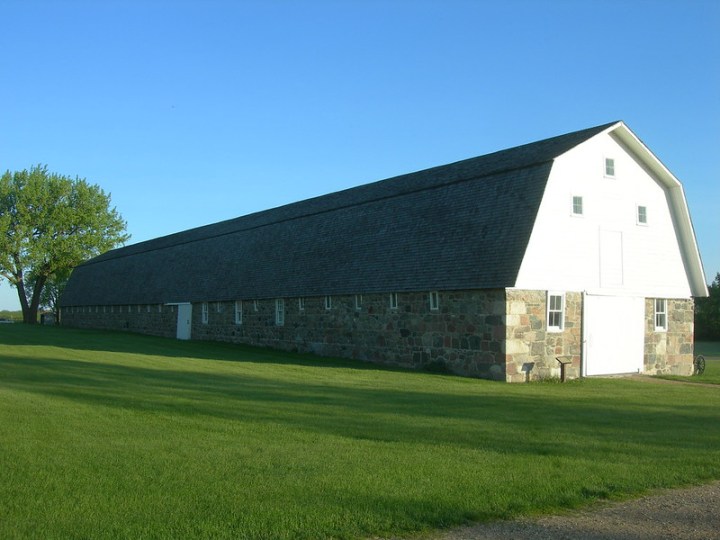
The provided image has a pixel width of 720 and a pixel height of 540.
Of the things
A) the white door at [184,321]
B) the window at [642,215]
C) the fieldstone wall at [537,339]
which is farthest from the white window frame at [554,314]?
the white door at [184,321]

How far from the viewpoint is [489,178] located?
23672 millimetres

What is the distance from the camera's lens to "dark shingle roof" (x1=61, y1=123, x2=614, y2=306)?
21875mm

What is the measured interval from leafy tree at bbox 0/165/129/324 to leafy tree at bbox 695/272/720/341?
1987 inches

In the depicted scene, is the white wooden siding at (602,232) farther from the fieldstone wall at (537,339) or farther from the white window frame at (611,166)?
the fieldstone wall at (537,339)

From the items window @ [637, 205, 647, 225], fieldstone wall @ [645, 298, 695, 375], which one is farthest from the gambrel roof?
fieldstone wall @ [645, 298, 695, 375]

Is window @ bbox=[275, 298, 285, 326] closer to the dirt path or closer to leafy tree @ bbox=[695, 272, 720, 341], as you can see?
the dirt path

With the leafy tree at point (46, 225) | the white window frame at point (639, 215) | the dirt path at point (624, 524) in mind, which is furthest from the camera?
the leafy tree at point (46, 225)

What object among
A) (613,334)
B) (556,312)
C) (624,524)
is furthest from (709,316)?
(624,524)

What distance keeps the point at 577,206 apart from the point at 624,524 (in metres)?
16.5

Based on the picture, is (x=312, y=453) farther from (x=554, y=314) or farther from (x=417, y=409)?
(x=554, y=314)

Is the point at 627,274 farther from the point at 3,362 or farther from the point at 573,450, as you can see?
the point at 3,362

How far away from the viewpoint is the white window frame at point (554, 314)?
2180cm

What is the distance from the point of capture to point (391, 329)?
24.7m

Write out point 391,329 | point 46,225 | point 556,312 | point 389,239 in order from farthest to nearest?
1. point 46,225
2. point 389,239
3. point 391,329
4. point 556,312
